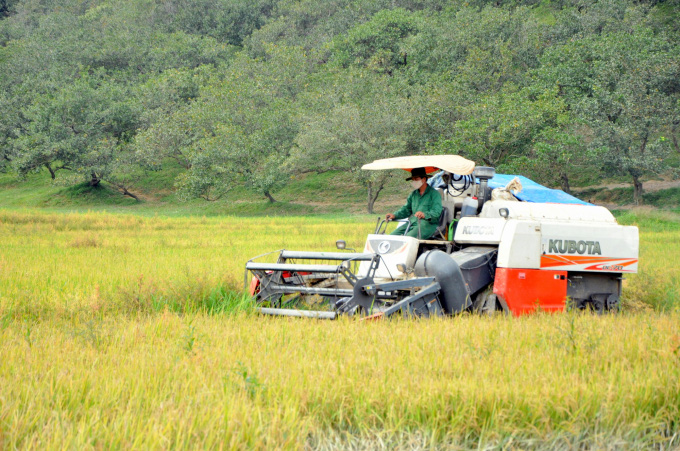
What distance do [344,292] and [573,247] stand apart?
134 inches

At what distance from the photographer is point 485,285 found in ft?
27.8

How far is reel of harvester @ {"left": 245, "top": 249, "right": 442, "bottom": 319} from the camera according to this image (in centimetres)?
723

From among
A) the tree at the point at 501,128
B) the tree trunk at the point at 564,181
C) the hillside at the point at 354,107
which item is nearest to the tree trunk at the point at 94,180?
the hillside at the point at 354,107

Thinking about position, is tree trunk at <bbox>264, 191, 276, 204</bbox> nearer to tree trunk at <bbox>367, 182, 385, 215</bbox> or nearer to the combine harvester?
tree trunk at <bbox>367, 182, 385, 215</bbox>

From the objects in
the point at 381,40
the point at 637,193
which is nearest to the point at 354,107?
the point at 637,193

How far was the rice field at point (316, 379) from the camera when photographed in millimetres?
4031

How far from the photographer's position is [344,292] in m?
7.32

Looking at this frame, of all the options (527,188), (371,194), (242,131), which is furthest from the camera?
(242,131)

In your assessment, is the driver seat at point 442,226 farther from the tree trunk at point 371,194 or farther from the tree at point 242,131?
the tree at point 242,131

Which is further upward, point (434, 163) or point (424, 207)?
point (434, 163)

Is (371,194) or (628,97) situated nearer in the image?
(628,97)

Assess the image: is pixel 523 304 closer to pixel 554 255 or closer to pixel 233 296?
pixel 554 255

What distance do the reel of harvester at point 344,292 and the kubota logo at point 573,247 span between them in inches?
73.9

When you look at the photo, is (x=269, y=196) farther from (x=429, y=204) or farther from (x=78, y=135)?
(x=429, y=204)
